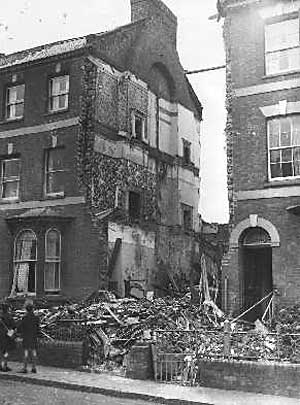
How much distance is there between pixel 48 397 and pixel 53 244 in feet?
38.3

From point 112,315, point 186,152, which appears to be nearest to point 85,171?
point 112,315

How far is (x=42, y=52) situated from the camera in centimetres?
2586

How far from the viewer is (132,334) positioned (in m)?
17.3

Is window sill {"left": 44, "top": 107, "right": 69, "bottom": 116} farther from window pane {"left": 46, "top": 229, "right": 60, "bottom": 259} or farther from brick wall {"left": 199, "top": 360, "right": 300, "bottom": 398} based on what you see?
brick wall {"left": 199, "top": 360, "right": 300, "bottom": 398}

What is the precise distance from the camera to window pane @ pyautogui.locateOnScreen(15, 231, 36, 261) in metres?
24.0

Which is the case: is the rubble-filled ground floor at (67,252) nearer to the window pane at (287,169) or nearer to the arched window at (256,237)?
the arched window at (256,237)

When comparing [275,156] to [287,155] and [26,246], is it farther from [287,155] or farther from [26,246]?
[26,246]

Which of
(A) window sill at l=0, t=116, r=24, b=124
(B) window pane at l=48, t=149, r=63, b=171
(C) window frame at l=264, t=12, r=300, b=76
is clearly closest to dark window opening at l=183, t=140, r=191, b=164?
(B) window pane at l=48, t=149, r=63, b=171

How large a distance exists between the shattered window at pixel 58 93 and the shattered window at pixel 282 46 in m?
8.53

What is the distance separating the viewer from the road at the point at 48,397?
11.8 metres

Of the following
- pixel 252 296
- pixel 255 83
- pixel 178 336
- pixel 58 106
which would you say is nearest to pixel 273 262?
pixel 252 296

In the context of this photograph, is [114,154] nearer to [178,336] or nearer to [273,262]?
[273,262]

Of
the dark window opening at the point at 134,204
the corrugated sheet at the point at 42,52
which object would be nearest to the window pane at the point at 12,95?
the corrugated sheet at the point at 42,52

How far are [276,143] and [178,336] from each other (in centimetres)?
716
